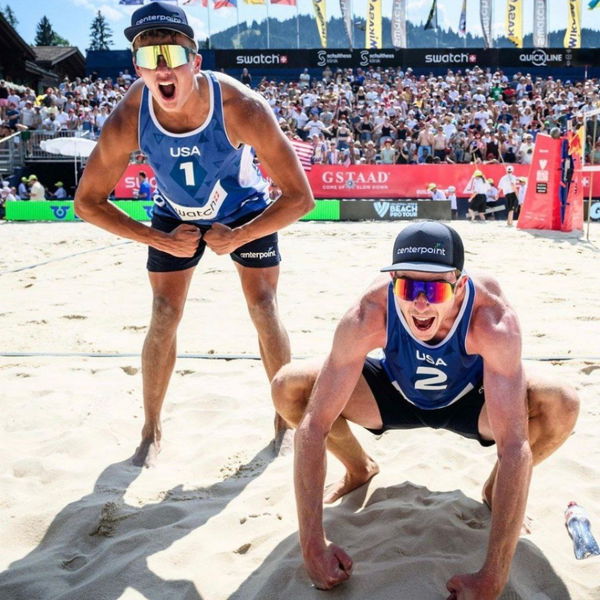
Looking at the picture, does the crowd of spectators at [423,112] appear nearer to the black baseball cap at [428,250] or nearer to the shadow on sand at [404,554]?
the shadow on sand at [404,554]

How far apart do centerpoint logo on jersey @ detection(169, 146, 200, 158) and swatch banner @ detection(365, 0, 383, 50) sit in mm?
28569

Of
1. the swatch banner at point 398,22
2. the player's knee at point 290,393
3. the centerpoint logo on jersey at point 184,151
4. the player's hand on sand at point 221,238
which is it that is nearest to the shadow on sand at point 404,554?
the player's knee at point 290,393

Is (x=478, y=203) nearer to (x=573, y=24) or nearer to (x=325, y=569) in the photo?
(x=325, y=569)

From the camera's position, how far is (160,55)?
271 cm

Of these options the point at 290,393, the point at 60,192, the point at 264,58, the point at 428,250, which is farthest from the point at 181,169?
the point at 264,58

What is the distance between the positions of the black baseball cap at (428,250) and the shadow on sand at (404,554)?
94 centimetres

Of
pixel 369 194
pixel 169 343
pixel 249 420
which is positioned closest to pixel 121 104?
pixel 169 343

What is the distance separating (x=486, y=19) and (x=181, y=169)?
3168 cm

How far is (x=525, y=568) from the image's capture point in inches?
85.8

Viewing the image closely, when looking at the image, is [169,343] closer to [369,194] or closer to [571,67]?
[369,194]

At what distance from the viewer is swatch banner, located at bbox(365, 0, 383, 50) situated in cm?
2953

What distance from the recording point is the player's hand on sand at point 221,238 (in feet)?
9.45

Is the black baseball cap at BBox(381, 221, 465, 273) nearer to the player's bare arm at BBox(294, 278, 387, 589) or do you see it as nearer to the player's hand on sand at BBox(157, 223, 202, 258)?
the player's bare arm at BBox(294, 278, 387, 589)

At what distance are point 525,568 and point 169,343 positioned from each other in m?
1.79
